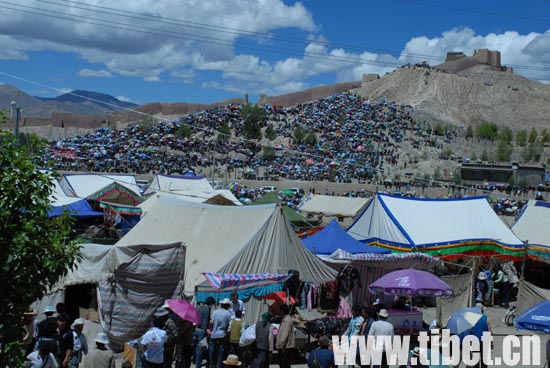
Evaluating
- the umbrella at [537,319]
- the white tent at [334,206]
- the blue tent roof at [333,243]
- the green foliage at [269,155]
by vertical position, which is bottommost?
the umbrella at [537,319]

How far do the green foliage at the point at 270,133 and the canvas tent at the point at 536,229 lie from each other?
66.7m

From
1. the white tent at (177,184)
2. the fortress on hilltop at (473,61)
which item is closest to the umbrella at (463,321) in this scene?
the white tent at (177,184)

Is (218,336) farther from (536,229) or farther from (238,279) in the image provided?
(536,229)

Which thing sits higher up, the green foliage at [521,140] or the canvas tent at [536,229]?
the green foliage at [521,140]

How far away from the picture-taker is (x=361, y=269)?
1420 centimetres

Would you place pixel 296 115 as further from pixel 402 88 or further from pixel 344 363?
pixel 344 363

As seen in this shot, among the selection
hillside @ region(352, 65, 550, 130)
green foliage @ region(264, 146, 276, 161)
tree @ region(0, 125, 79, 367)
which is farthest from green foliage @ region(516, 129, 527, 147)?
tree @ region(0, 125, 79, 367)

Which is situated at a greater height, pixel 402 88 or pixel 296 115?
pixel 402 88

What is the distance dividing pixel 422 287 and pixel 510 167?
62713 mm

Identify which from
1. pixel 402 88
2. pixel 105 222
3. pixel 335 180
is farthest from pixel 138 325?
pixel 402 88

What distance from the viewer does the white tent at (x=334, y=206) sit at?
32500 millimetres

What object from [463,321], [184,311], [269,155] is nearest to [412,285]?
[463,321]

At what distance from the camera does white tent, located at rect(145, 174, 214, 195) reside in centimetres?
2930

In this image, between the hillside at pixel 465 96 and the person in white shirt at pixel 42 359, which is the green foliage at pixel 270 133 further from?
the person in white shirt at pixel 42 359
